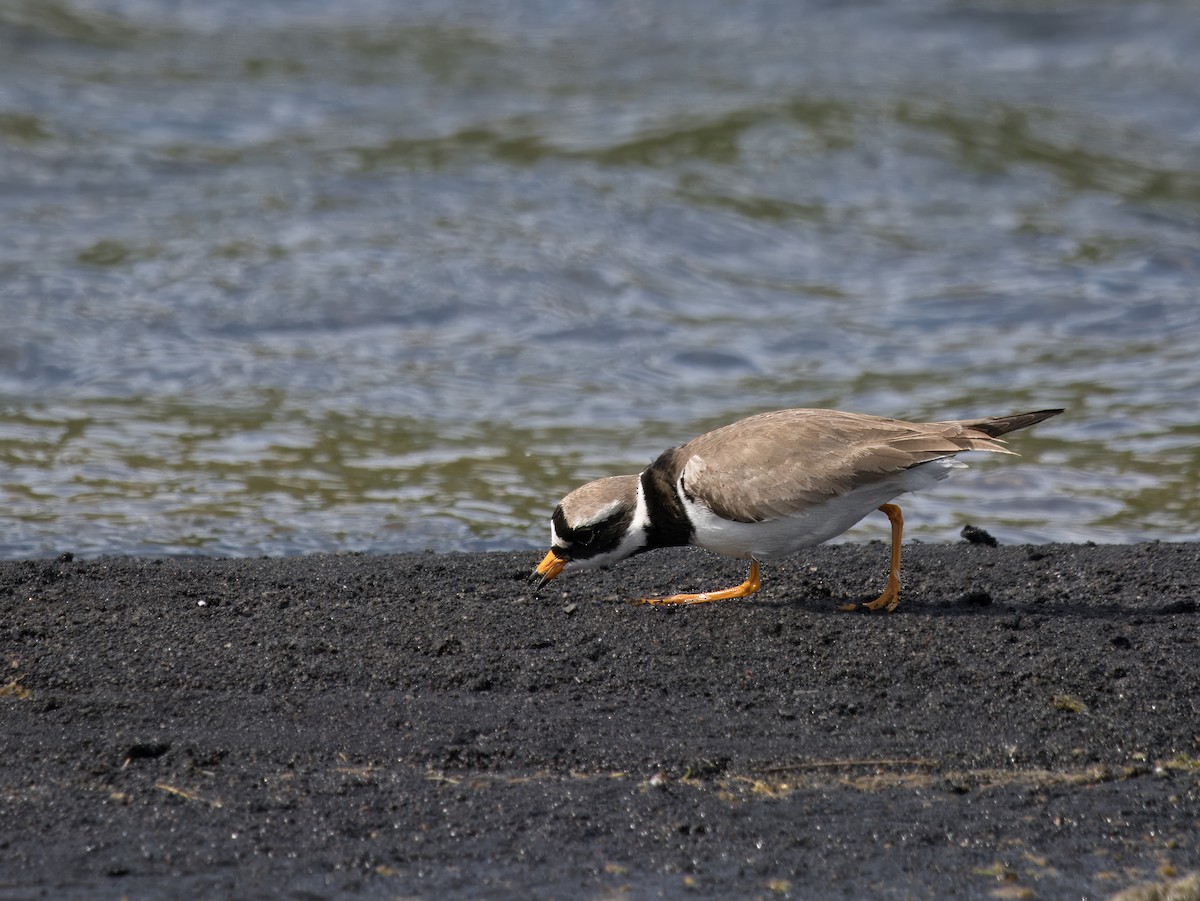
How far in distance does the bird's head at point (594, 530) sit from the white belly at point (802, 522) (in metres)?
0.37

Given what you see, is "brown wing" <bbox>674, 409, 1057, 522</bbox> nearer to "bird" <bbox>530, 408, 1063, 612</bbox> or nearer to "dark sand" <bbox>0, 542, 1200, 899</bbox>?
"bird" <bbox>530, 408, 1063, 612</bbox>

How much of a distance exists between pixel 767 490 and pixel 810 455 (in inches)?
12.8

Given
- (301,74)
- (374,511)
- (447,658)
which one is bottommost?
(374,511)

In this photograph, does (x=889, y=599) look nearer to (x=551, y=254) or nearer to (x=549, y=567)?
(x=549, y=567)

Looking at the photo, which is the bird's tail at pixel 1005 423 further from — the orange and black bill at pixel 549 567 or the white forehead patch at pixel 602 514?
the orange and black bill at pixel 549 567

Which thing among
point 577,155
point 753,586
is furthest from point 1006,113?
point 753,586

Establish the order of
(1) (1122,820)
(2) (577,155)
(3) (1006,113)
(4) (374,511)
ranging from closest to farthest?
1. (1) (1122,820)
2. (4) (374,511)
3. (2) (577,155)
4. (3) (1006,113)

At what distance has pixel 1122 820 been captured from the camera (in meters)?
4.66

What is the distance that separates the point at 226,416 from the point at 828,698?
7174 millimetres

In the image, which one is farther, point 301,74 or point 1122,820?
point 301,74

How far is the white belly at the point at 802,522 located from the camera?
6.86 metres

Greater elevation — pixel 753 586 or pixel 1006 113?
pixel 1006 113

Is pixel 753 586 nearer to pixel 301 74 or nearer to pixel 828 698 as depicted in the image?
pixel 828 698

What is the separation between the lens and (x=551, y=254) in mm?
15109
